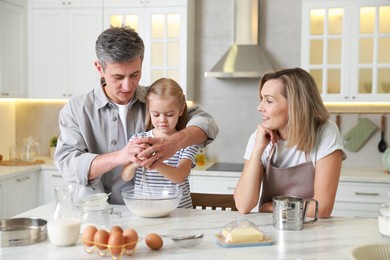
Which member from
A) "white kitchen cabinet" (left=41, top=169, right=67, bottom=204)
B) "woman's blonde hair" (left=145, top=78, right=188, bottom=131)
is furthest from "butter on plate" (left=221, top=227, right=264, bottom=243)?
"white kitchen cabinet" (left=41, top=169, right=67, bottom=204)

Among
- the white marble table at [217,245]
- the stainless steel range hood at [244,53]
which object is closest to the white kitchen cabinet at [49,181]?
the stainless steel range hood at [244,53]

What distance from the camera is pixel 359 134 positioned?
468 centimetres

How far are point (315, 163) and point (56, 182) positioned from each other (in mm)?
2924

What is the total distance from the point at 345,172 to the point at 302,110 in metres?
2.16

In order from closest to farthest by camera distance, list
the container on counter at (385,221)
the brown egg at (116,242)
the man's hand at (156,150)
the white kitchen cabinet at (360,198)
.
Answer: the brown egg at (116,242)
the container on counter at (385,221)
the man's hand at (156,150)
the white kitchen cabinet at (360,198)

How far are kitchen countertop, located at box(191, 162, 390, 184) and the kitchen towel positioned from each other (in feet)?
0.73

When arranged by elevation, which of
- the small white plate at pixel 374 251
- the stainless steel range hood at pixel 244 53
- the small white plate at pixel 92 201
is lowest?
the small white plate at pixel 374 251

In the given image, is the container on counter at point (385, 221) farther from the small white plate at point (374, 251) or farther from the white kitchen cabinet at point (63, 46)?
the white kitchen cabinet at point (63, 46)

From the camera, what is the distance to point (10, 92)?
15.3 feet

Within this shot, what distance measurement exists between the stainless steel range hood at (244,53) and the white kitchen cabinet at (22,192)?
1.84 m

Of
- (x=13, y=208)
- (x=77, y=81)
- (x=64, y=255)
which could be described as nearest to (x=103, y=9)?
(x=77, y=81)

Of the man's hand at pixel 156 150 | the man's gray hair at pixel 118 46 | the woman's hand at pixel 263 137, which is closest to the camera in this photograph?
the man's hand at pixel 156 150

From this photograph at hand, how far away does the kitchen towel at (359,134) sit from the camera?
4652 millimetres

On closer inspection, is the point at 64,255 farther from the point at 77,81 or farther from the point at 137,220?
the point at 77,81
